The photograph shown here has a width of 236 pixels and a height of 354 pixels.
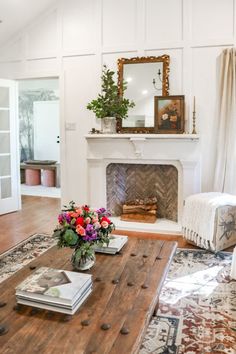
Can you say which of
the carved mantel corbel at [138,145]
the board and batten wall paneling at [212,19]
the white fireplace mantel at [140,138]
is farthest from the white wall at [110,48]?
the carved mantel corbel at [138,145]

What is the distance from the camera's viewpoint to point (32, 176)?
8258mm

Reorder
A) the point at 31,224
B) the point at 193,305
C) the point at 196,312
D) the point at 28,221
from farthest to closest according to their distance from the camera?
the point at 28,221, the point at 31,224, the point at 193,305, the point at 196,312

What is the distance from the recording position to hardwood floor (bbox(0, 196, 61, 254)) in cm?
429

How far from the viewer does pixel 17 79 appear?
5.36 metres

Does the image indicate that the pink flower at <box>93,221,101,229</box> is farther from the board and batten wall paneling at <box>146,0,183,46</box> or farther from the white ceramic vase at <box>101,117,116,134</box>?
the board and batten wall paneling at <box>146,0,183,46</box>

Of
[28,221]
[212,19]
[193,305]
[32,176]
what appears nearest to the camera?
[193,305]

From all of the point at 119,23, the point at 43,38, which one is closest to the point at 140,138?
the point at 119,23

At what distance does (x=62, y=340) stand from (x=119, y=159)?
352cm

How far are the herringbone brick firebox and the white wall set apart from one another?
402 millimetres

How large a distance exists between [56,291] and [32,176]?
6.78 m

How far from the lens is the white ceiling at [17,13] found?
466 centimetres

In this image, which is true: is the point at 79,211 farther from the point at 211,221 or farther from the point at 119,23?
the point at 119,23

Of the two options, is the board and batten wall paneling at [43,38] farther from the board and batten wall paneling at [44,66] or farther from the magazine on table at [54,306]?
the magazine on table at [54,306]

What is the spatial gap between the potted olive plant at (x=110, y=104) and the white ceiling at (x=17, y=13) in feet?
4.46
